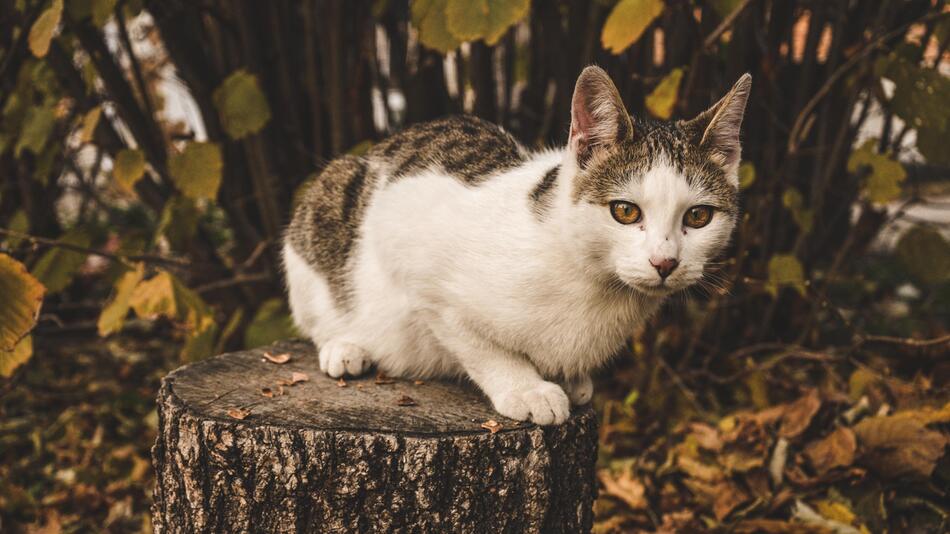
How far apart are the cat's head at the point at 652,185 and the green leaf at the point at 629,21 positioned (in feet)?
1.17

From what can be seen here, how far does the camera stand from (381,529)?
1.79m

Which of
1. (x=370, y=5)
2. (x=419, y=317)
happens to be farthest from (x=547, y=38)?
(x=419, y=317)

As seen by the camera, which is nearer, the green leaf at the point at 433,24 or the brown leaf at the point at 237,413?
the brown leaf at the point at 237,413

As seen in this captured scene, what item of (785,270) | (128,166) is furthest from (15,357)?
(785,270)

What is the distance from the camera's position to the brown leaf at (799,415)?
2.82 meters

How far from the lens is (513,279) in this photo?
193 centimetres

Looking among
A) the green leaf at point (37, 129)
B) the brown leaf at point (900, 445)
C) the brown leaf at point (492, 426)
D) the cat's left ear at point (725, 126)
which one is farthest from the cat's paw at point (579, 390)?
the green leaf at point (37, 129)

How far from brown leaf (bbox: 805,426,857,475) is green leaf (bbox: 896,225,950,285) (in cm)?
70

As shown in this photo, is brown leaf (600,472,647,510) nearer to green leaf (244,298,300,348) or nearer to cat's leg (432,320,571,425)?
cat's leg (432,320,571,425)

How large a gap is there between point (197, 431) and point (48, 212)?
2815mm

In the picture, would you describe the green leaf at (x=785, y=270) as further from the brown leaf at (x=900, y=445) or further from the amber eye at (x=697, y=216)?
the amber eye at (x=697, y=216)

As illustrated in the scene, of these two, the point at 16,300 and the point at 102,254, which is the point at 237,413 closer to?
the point at 16,300

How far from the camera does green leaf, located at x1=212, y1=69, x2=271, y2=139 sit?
272cm

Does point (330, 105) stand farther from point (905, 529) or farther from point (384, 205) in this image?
point (905, 529)
